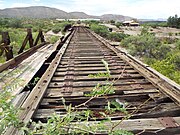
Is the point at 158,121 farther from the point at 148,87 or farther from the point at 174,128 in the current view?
the point at 148,87

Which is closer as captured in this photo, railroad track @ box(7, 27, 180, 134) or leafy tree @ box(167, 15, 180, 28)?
railroad track @ box(7, 27, 180, 134)

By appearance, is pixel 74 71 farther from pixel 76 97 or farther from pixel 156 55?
pixel 156 55

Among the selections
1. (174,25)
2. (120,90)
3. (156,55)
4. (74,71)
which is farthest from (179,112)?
(174,25)

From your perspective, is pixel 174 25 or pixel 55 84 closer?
pixel 55 84

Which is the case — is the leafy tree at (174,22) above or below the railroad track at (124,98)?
below

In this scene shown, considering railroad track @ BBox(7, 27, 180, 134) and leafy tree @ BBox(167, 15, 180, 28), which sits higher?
railroad track @ BBox(7, 27, 180, 134)

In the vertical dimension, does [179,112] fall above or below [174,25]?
above

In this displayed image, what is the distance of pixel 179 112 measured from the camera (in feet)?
7.62

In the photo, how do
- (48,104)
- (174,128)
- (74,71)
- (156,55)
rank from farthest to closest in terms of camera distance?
1. (156,55)
2. (74,71)
3. (48,104)
4. (174,128)

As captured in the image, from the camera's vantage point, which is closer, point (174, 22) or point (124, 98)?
point (124, 98)

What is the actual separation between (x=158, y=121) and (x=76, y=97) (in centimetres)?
111

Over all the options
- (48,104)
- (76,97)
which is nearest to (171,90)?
(76,97)

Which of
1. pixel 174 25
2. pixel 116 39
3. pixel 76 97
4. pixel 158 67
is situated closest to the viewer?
pixel 76 97

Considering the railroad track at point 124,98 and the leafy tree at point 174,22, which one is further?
the leafy tree at point 174,22
